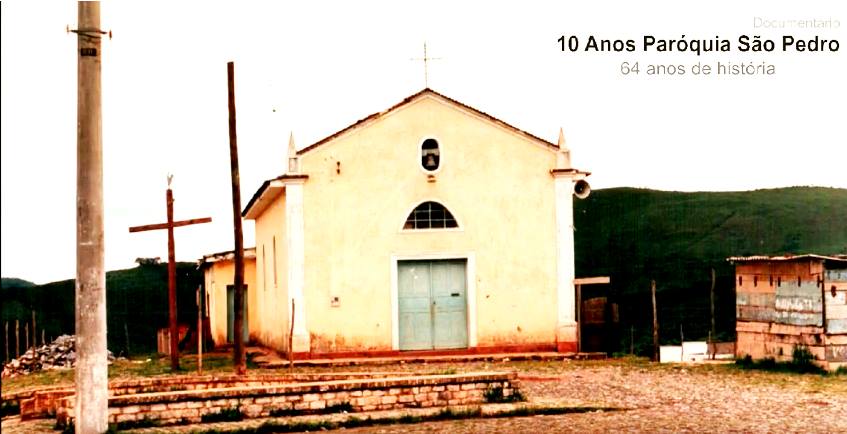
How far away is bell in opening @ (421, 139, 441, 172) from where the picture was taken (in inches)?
986

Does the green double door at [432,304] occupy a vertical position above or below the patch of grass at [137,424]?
above

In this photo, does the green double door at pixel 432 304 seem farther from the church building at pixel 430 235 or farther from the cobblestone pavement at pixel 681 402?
the cobblestone pavement at pixel 681 402

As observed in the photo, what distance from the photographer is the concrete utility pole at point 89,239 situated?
11.5m

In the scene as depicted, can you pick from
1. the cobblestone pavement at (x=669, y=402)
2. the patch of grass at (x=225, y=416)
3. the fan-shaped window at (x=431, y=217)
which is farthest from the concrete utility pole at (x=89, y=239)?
the fan-shaped window at (x=431, y=217)

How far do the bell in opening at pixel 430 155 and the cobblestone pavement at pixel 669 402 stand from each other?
5.32 meters

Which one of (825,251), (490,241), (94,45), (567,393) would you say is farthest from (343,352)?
(825,251)

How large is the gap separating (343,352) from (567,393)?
868cm

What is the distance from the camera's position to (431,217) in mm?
25109

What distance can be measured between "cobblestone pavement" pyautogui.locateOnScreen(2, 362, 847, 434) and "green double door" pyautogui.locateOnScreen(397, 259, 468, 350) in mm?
3496

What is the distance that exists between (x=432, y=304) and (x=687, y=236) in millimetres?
33463

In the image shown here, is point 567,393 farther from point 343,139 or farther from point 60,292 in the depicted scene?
point 60,292

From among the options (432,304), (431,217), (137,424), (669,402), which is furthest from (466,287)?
(137,424)

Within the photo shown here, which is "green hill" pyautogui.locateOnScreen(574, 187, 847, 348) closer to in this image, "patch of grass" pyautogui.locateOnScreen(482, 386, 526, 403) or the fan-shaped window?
the fan-shaped window

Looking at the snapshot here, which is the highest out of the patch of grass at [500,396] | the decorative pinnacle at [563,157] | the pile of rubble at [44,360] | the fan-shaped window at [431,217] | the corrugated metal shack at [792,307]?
the decorative pinnacle at [563,157]
